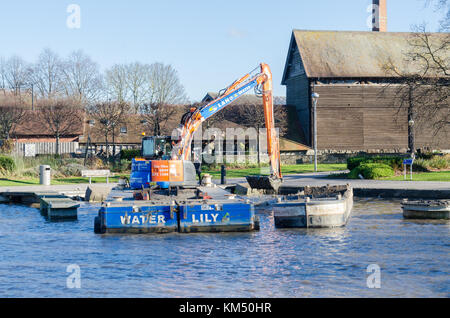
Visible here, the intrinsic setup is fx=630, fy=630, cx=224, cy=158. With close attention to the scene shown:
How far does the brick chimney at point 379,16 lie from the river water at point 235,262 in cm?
5374

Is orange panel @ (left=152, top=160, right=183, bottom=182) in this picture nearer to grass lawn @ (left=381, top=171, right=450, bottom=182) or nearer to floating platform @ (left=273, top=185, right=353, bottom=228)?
floating platform @ (left=273, top=185, right=353, bottom=228)

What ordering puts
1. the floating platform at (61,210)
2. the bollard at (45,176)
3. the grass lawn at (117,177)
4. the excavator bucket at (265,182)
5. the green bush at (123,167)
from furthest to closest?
the green bush at (123,167), the grass lawn at (117,177), the bollard at (45,176), the excavator bucket at (265,182), the floating platform at (61,210)

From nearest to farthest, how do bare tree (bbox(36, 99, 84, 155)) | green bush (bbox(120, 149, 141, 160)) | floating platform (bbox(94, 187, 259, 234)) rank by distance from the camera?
floating platform (bbox(94, 187, 259, 234)) < green bush (bbox(120, 149, 141, 160)) < bare tree (bbox(36, 99, 84, 155))

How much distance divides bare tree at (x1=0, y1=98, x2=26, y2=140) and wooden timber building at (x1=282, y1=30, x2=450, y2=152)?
95.2 feet

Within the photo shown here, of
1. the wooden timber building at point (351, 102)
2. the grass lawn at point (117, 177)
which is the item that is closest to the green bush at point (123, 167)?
the grass lawn at point (117, 177)

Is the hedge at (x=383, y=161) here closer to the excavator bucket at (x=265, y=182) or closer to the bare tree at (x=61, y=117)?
the excavator bucket at (x=265, y=182)

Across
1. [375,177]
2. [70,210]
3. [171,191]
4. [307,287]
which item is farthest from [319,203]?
[375,177]

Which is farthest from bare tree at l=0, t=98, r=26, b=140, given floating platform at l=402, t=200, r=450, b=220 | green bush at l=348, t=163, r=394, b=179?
floating platform at l=402, t=200, r=450, b=220

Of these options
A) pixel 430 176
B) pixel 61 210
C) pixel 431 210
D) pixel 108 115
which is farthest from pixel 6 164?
pixel 431 210

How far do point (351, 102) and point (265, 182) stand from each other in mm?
29416

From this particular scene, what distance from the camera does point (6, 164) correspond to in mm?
40188

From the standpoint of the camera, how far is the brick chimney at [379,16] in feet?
236

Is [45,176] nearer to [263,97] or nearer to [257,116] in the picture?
[263,97]

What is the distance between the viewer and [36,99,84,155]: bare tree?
2426 inches
